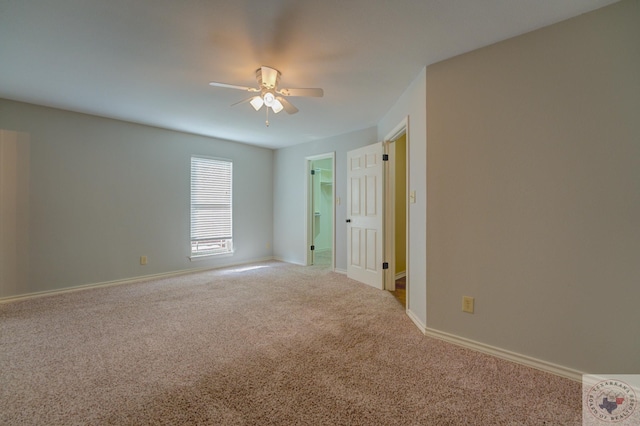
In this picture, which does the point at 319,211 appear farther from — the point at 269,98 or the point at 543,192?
the point at 543,192

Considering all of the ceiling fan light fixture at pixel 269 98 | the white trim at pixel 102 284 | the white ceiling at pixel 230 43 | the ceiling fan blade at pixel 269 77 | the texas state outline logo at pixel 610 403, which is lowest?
the texas state outline logo at pixel 610 403

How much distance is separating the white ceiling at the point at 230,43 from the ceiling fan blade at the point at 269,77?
0.27ft

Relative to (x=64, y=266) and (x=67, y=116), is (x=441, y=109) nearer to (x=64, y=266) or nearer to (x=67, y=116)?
(x=67, y=116)

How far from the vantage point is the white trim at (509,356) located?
5.78 feet

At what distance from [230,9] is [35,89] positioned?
9.05ft

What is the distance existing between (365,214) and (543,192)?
89.8 inches

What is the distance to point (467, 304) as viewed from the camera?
7.04ft

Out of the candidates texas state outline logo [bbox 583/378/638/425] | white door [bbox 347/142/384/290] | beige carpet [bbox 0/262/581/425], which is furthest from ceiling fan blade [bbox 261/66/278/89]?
texas state outline logo [bbox 583/378/638/425]

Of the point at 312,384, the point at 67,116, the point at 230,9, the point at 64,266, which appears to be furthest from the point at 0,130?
the point at 312,384

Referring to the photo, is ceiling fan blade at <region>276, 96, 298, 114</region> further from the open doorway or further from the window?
the window

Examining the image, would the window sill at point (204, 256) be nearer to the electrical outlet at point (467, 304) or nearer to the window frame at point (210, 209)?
the window frame at point (210, 209)

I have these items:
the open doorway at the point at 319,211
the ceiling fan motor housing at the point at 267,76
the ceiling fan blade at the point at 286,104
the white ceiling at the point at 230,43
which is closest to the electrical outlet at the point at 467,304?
the white ceiling at the point at 230,43

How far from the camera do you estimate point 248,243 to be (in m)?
5.43

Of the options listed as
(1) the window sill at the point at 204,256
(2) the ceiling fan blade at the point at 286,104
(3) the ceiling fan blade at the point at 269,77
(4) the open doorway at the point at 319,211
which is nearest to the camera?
(3) the ceiling fan blade at the point at 269,77
